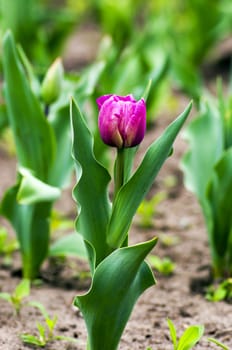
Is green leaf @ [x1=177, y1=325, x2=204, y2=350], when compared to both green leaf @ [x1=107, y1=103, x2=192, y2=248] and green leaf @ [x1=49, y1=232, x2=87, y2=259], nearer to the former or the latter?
green leaf @ [x1=107, y1=103, x2=192, y2=248]

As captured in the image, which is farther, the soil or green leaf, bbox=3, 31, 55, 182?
green leaf, bbox=3, 31, 55, 182

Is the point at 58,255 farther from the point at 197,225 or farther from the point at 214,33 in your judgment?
the point at 214,33

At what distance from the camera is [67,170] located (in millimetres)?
2729

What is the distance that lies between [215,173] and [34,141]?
1.82 ft

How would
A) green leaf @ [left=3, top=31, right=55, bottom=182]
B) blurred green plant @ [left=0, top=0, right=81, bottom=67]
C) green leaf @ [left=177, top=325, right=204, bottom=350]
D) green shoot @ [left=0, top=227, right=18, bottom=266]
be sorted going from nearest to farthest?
green leaf @ [left=177, top=325, right=204, bottom=350]
green leaf @ [left=3, top=31, right=55, bottom=182]
green shoot @ [left=0, top=227, right=18, bottom=266]
blurred green plant @ [left=0, top=0, right=81, bottom=67]

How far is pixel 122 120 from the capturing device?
1.84m

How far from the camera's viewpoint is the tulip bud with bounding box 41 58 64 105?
2.57 meters

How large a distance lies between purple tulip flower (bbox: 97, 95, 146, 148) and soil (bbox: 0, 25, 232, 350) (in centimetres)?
65

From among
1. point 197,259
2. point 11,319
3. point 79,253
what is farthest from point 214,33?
point 11,319

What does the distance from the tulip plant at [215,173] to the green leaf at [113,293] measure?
69 cm

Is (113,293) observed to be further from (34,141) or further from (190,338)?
(34,141)

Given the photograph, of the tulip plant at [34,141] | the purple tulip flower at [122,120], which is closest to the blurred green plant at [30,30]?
the tulip plant at [34,141]

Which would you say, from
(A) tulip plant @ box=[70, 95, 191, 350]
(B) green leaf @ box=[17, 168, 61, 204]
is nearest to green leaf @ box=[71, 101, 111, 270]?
(A) tulip plant @ box=[70, 95, 191, 350]

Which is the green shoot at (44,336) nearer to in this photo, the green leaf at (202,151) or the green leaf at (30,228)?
the green leaf at (30,228)
